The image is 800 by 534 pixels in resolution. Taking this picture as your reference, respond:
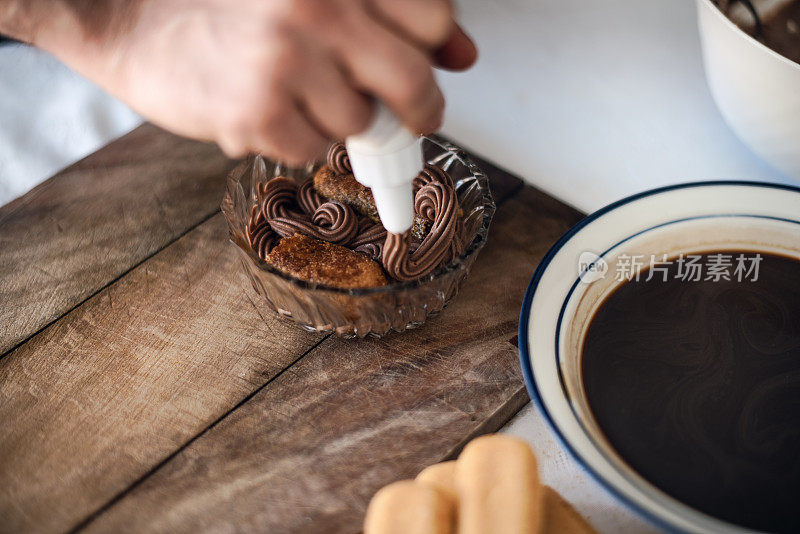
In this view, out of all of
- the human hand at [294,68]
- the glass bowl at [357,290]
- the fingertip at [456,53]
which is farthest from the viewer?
the glass bowl at [357,290]

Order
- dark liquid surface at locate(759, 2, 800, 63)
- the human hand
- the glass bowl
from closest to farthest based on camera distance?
the human hand, the glass bowl, dark liquid surface at locate(759, 2, 800, 63)

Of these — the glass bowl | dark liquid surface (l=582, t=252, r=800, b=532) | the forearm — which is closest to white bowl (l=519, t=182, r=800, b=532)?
dark liquid surface (l=582, t=252, r=800, b=532)

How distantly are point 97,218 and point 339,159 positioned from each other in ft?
1.34

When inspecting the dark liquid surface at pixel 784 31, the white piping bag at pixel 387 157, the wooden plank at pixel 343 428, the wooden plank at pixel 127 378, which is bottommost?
the wooden plank at pixel 343 428

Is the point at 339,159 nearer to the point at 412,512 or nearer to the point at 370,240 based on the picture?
the point at 370,240

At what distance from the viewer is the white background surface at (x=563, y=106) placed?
1161mm

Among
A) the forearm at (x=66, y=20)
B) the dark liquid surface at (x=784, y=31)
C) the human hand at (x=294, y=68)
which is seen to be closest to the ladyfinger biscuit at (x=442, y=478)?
the human hand at (x=294, y=68)

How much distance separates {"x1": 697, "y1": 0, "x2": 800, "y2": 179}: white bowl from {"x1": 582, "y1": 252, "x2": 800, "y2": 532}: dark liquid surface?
0.16m

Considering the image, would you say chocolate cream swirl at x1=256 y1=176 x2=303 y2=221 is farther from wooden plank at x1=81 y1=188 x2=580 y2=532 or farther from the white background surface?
the white background surface

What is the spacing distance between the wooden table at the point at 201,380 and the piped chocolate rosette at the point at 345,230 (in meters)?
0.09

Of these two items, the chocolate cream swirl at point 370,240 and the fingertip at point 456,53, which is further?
the chocolate cream swirl at point 370,240

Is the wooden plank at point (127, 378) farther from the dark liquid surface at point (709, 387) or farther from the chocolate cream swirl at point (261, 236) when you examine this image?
the dark liquid surface at point (709, 387)

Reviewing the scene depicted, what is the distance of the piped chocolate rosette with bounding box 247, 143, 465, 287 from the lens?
2.95ft

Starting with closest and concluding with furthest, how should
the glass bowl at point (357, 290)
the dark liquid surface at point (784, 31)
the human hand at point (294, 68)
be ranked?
the human hand at point (294, 68) < the glass bowl at point (357, 290) < the dark liquid surface at point (784, 31)
